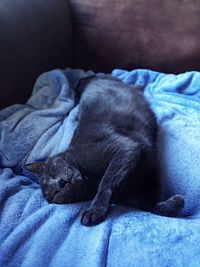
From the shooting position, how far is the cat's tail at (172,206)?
0.98 m

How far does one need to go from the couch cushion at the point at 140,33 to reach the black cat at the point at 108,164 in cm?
32

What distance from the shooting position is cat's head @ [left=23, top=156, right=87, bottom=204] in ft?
3.26

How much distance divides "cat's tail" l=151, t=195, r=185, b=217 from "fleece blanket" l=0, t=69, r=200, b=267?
0.10ft

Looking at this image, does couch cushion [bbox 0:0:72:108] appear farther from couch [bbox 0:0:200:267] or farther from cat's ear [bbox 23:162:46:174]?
cat's ear [bbox 23:162:46:174]

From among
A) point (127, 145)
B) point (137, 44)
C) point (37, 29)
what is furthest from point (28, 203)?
point (137, 44)

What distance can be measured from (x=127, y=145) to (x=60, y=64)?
62 cm

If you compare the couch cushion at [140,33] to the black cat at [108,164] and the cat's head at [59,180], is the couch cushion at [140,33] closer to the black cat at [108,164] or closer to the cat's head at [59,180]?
the black cat at [108,164]

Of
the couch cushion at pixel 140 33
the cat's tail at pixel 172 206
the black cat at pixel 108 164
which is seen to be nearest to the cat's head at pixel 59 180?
the black cat at pixel 108 164

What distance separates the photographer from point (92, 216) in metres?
0.89

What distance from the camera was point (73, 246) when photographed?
2.72 ft

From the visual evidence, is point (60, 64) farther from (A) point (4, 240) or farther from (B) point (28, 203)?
(A) point (4, 240)

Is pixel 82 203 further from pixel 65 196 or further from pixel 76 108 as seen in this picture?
pixel 76 108

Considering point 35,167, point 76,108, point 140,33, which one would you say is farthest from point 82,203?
point 140,33

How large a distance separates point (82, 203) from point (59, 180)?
0.32 feet
